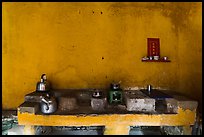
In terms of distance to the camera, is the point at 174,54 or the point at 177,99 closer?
the point at 177,99

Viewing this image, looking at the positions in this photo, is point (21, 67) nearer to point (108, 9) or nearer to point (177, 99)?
point (108, 9)

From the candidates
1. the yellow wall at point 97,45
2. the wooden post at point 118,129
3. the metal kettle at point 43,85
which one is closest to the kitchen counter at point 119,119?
the wooden post at point 118,129

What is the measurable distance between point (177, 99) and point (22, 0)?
9.22ft

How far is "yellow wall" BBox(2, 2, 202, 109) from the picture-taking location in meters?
3.67

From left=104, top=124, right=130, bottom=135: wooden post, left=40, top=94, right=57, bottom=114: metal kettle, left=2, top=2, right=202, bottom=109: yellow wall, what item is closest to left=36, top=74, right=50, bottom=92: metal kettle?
left=2, top=2, right=202, bottom=109: yellow wall

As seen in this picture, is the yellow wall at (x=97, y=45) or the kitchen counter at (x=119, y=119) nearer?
the kitchen counter at (x=119, y=119)

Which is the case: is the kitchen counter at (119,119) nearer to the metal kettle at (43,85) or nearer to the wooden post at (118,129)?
the wooden post at (118,129)

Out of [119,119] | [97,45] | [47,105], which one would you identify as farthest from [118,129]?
[97,45]

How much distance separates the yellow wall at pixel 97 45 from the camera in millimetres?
3672

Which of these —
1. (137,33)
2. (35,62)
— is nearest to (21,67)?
(35,62)

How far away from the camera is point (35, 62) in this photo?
3689mm

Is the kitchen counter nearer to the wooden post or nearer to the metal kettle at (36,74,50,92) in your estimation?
the wooden post

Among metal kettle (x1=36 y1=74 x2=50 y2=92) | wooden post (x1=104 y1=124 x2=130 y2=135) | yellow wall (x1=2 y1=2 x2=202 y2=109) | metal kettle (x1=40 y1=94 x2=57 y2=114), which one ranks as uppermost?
yellow wall (x1=2 y1=2 x2=202 y2=109)

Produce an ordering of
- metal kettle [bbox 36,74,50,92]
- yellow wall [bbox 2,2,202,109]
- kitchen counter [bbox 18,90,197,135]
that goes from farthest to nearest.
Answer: yellow wall [bbox 2,2,202,109] → metal kettle [bbox 36,74,50,92] → kitchen counter [bbox 18,90,197,135]
